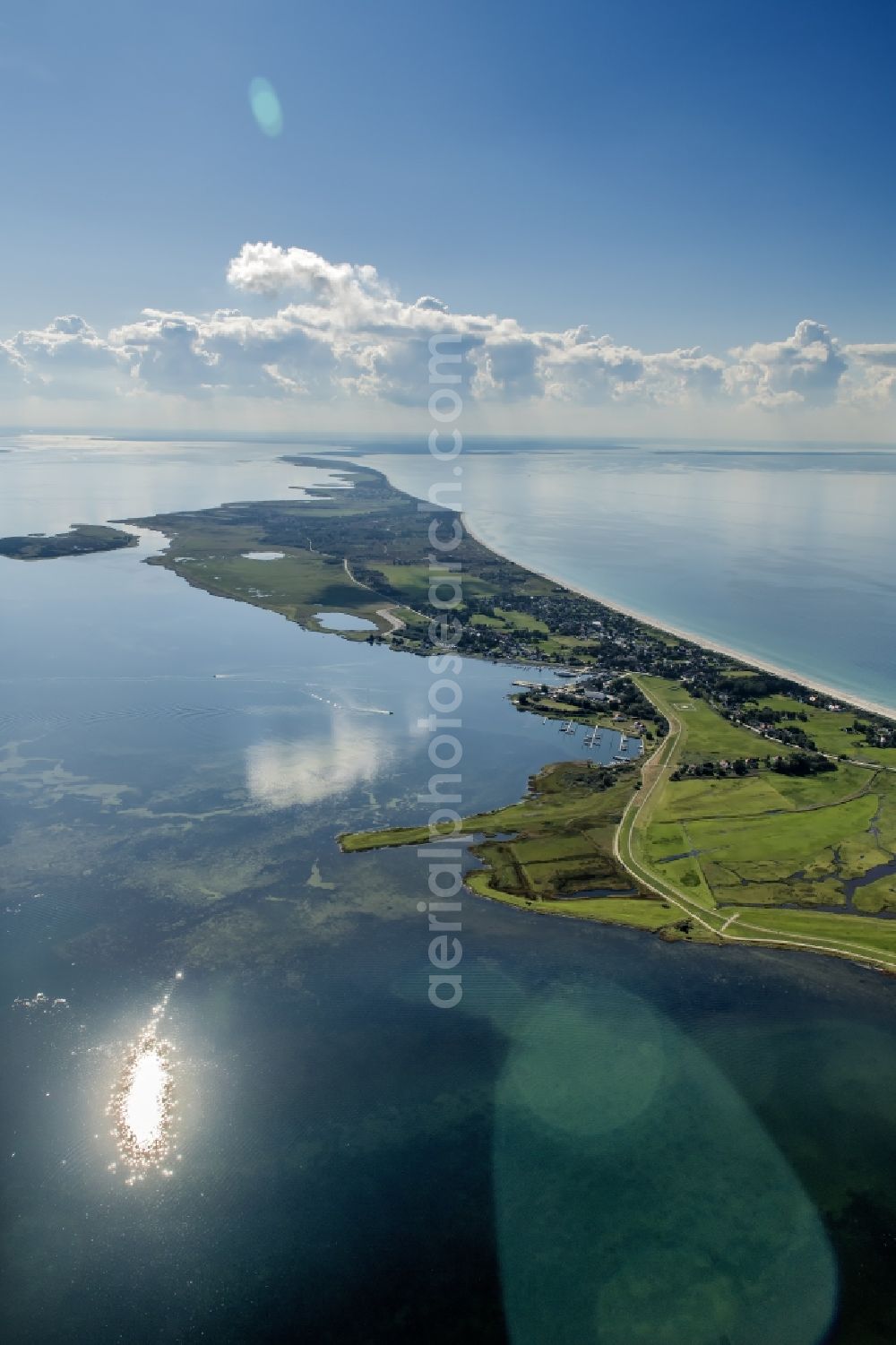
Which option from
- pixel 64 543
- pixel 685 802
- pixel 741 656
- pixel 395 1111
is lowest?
pixel 395 1111

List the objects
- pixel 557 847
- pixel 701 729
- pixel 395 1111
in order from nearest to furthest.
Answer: pixel 395 1111 → pixel 557 847 → pixel 701 729

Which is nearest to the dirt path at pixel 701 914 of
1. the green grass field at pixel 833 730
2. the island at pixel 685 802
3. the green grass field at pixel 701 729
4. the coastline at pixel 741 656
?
the island at pixel 685 802

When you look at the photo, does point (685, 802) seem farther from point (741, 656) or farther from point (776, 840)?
point (741, 656)

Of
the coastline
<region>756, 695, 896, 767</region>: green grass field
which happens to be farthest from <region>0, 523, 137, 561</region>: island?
<region>756, 695, 896, 767</region>: green grass field

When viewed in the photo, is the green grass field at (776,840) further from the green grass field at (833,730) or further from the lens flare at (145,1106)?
the lens flare at (145,1106)

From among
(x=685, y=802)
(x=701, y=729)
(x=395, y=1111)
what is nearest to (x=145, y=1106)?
(x=395, y=1111)

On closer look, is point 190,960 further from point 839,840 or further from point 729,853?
point 839,840

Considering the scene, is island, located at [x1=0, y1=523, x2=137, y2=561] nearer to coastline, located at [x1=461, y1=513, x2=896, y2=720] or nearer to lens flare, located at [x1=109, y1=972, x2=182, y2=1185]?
coastline, located at [x1=461, y1=513, x2=896, y2=720]
